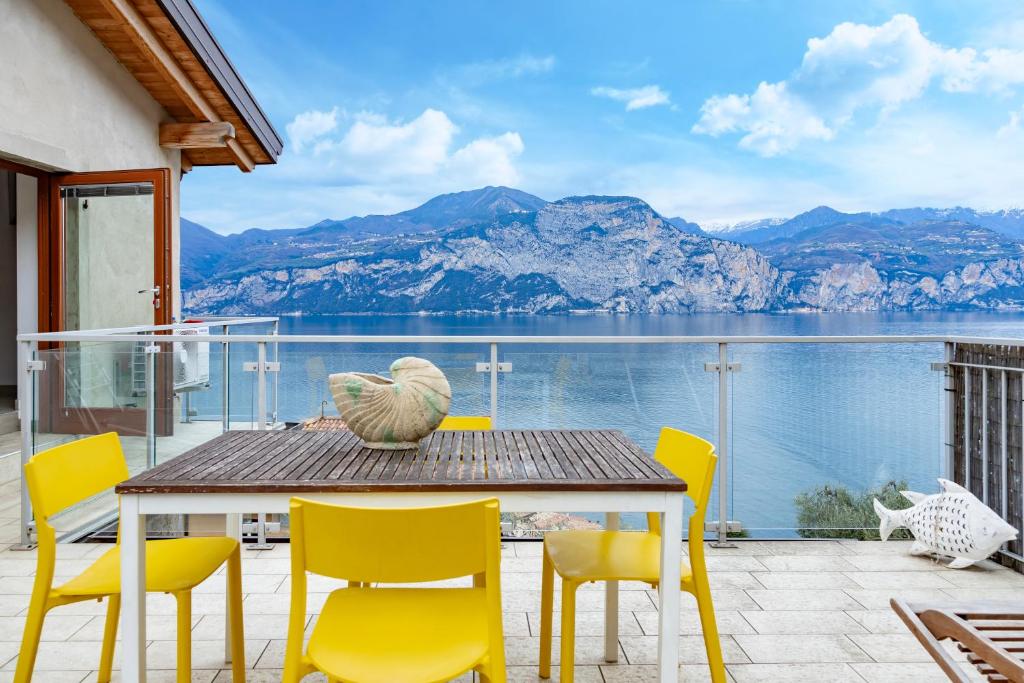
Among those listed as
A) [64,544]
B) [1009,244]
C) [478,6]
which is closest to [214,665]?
[64,544]

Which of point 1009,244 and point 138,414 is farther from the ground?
point 1009,244

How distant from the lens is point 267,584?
10.8 ft

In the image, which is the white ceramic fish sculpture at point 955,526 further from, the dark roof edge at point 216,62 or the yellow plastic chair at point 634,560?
the dark roof edge at point 216,62

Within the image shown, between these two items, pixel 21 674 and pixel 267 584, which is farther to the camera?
pixel 267 584

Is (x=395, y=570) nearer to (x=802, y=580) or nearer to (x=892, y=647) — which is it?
(x=892, y=647)

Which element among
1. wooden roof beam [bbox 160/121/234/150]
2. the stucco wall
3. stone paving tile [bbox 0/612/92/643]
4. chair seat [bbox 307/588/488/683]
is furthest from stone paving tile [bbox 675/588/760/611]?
wooden roof beam [bbox 160/121/234/150]

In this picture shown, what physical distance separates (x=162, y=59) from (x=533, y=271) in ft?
80.1

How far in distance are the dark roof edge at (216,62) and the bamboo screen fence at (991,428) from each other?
6222mm

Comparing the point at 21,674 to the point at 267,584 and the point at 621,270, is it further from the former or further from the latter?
the point at 621,270

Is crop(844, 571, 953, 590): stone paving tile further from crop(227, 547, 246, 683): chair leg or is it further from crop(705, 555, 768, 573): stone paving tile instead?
crop(227, 547, 246, 683): chair leg

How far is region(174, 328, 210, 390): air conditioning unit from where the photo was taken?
13.4ft

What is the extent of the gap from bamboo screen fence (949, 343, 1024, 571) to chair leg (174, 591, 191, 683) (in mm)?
3477

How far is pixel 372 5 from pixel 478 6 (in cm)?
684

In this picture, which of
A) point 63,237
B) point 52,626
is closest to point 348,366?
point 52,626
